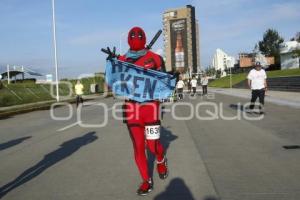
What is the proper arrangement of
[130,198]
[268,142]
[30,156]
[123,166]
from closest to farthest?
1. [130,198]
2. [123,166]
3. [30,156]
4. [268,142]

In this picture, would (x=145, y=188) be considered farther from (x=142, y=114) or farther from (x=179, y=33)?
(x=179, y=33)

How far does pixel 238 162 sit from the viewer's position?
22.8 ft

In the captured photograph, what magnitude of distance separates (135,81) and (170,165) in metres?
1.81

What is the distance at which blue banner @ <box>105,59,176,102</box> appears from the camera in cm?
550

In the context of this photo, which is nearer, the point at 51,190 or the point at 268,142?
the point at 51,190

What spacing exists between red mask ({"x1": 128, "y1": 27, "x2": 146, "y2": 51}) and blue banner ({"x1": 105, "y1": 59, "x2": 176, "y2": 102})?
0.23m

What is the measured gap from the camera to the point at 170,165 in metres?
6.84

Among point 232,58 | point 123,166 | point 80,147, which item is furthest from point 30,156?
point 232,58

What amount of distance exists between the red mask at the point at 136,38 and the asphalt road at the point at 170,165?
66.4 inches

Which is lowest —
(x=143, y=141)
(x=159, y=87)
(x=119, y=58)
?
(x=143, y=141)

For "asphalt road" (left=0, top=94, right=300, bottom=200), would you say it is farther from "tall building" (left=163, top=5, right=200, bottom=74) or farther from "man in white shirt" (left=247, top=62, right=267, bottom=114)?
"tall building" (left=163, top=5, right=200, bottom=74)

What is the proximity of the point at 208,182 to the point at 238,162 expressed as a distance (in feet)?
4.73

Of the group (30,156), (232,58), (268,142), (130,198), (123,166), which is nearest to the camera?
(130,198)

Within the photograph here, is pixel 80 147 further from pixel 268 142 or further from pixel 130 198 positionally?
pixel 130 198
